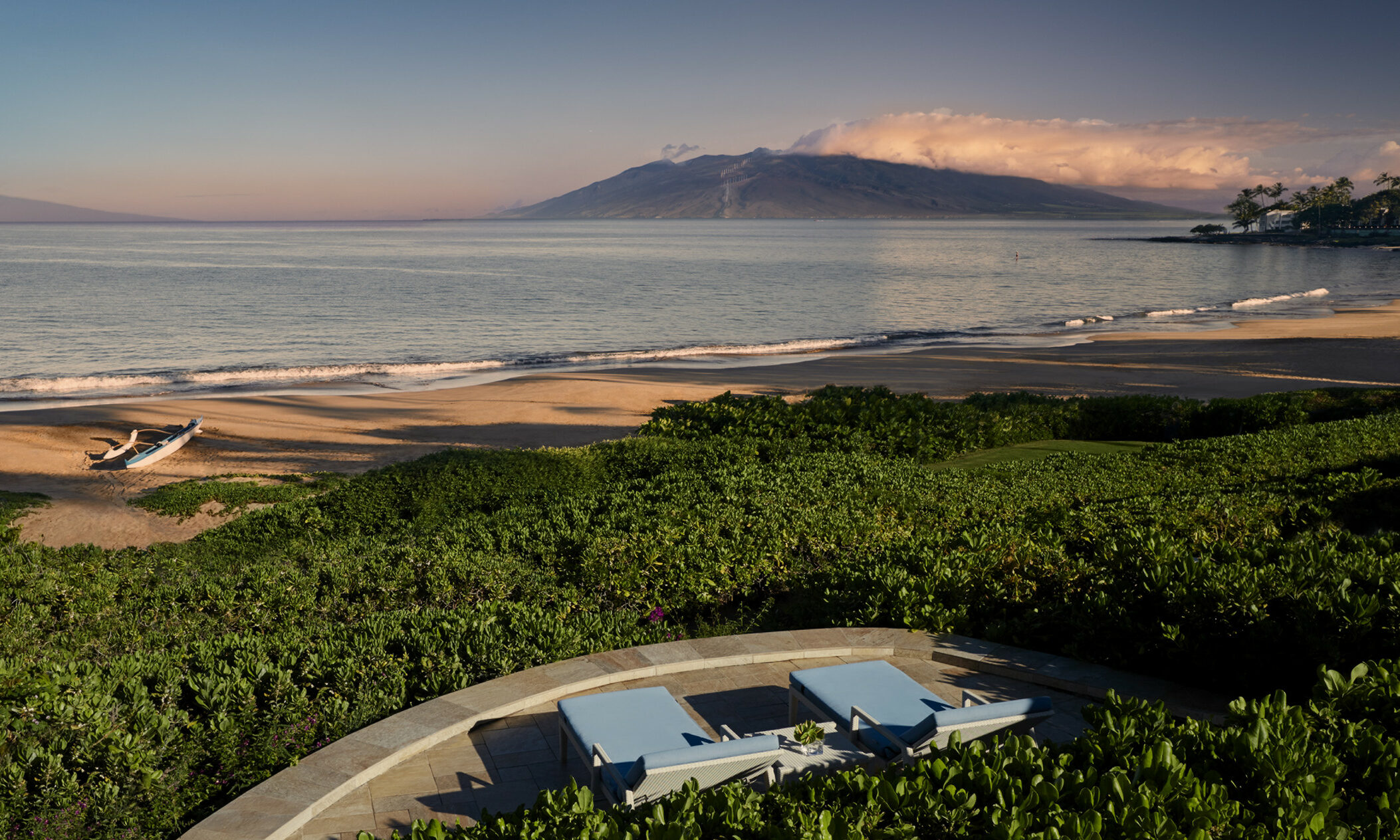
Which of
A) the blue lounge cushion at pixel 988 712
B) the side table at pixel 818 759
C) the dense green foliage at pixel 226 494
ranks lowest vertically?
the dense green foliage at pixel 226 494

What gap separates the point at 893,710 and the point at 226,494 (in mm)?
13935

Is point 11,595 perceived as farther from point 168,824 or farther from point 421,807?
point 421,807

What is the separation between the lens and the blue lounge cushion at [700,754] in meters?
3.88

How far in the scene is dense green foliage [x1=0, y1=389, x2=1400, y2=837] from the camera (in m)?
4.84

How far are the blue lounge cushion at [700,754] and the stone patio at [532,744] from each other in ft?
2.59

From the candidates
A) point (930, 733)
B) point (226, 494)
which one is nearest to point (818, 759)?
point (930, 733)

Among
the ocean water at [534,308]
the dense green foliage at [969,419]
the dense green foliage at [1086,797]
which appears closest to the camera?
the dense green foliage at [1086,797]

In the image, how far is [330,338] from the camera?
140ft

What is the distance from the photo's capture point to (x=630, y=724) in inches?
181

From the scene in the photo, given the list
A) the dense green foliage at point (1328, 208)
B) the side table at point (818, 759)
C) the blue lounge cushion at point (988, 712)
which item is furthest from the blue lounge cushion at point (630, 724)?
the dense green foliage at point (1328, 208)

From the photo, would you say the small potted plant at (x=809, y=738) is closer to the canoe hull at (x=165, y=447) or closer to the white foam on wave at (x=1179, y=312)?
the canoe hull at (x=165, y=447)

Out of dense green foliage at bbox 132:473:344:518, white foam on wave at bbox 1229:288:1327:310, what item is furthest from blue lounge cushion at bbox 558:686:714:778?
white foam on wave at bbox 1229:288:1327:310

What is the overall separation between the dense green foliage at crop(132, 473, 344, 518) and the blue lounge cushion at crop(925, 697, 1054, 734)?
42.7ft

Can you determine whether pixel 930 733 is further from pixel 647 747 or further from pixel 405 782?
pixel 405 782
